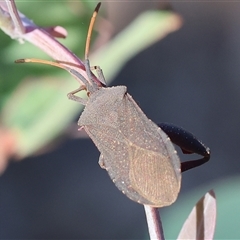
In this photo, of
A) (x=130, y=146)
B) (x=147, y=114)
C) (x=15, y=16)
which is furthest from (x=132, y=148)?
(x=147, y=114)

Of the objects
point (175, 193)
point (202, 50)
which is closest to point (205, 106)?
point (202, 50)

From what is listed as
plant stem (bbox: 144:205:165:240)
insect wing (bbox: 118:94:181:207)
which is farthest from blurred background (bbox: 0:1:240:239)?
plant stem (bbox: 144:205:165:240)

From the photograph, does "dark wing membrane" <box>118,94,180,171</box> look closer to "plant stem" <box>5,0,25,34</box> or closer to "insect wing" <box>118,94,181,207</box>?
→ "insect wing" <box>118,94,181,207</box>

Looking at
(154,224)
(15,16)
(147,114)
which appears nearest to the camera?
(154,224)

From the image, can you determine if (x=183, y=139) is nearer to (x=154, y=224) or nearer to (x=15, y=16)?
(x=154, y=224)

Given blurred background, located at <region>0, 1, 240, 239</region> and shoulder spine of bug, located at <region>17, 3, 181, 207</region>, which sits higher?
shoulder spine of bug, located at <region>17, 3, 181, 207</region>

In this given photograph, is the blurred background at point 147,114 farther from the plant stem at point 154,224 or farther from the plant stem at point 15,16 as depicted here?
the plant stem at point 154,224
